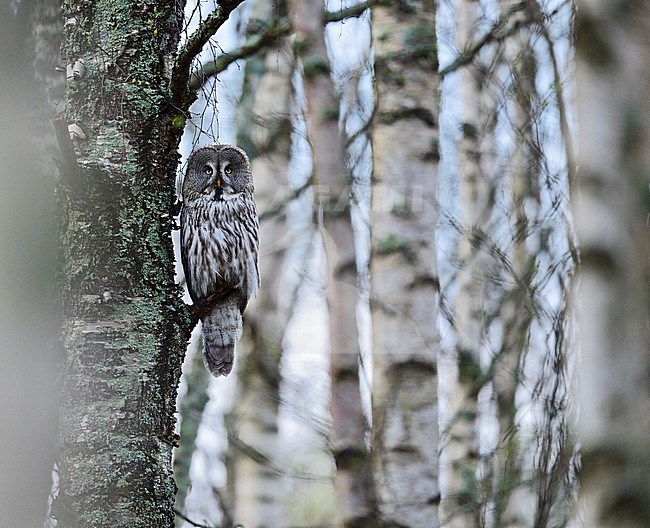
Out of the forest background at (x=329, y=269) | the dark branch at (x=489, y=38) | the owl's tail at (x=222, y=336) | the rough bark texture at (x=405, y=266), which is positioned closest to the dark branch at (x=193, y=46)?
the forest background at (x=329, y=269)

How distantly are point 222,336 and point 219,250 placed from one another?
373 mm

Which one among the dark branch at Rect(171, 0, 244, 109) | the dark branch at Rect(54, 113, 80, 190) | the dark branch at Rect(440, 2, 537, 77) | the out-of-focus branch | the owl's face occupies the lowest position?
the dark branch at Rect(54, 113, 80, 190)

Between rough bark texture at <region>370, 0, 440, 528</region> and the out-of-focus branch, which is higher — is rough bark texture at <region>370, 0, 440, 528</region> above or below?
below

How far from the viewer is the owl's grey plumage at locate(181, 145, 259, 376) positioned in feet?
12.2

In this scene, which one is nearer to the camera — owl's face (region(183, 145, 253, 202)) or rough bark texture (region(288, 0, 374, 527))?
rough bark texture (region(288, 0, 374, 527))

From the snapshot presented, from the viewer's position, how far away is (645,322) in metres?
0.62

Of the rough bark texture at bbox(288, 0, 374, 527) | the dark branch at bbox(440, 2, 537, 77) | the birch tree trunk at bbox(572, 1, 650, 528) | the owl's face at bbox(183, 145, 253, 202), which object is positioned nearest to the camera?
the birch tree trunk at bbox(572, 1, 650, 528)

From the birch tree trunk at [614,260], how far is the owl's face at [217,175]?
3.30 metres

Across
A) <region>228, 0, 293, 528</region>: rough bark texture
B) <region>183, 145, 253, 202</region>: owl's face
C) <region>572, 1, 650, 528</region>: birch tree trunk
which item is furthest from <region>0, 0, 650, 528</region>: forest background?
<region>228, 0, 293, 528</region>: rough bark texture

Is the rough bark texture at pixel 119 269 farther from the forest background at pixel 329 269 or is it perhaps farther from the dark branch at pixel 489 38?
the dark branch at pixel 489 38

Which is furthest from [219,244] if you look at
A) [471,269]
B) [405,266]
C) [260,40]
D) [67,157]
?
[471,269]

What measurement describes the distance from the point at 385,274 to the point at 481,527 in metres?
0.86

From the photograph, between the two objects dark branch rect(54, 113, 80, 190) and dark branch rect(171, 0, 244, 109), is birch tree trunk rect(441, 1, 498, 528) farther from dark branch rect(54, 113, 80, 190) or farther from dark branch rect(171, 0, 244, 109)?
dark branch rect(54, 113, 80, 190)

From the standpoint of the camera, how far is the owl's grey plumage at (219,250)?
372 centimetres
